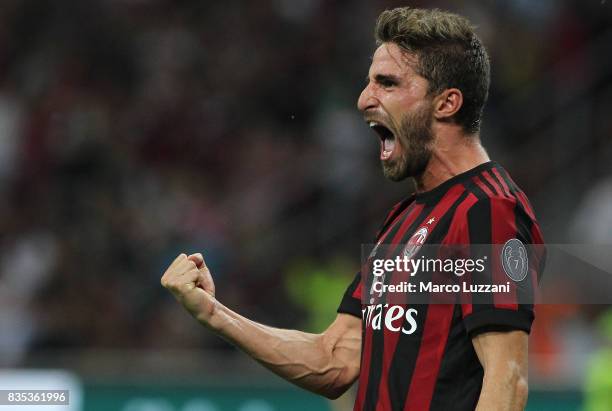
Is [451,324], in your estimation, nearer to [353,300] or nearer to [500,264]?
[500,264]

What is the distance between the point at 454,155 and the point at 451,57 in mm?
284

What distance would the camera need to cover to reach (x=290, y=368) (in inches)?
152

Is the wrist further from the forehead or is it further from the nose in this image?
the forehead

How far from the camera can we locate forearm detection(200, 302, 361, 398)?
12.6ft

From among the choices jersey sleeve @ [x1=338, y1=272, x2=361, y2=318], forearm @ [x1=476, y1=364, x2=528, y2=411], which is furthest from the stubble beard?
forearm @ [x1=476, y1=364, x2=528, y2=411]

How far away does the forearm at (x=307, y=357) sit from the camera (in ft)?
12.6

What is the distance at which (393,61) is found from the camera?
11.6 feet

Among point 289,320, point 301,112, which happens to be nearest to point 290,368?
point 289,320

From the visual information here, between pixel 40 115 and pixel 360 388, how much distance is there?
797cm

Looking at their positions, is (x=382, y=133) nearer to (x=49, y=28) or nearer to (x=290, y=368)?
(x=290, y=368)

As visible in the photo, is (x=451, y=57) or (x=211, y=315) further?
(x=211, y=315)

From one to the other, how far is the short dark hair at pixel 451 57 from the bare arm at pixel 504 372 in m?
0.71

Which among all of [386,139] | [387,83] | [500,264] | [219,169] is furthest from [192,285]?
[219,169]

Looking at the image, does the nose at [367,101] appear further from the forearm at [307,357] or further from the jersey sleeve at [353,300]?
the forearm at [307,357]
